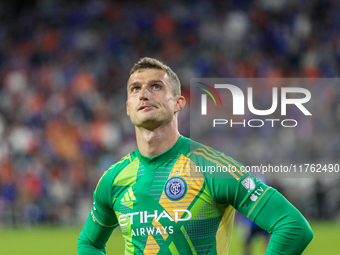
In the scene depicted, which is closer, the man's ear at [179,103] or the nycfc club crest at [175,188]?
the nycfc club crest at [175,188]

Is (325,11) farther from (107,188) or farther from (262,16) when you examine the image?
(107,188)

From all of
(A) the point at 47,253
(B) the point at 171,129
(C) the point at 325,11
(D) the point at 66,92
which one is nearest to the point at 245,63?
(C) the point at 325,11

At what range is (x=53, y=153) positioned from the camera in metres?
14.1

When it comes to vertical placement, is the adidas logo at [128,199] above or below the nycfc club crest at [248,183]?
below

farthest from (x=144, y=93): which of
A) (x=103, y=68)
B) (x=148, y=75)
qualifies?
(x=103, y=68)

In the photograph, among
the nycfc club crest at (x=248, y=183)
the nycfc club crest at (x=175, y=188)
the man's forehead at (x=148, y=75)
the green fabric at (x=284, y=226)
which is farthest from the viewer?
the man's forehead at (x=148, y=75)

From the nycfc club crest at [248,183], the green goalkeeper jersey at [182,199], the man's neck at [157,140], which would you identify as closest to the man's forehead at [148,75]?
the man's neck at [157,140]

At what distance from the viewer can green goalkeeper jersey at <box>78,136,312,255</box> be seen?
2.98m

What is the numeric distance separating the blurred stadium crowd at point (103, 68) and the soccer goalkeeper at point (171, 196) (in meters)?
7.97

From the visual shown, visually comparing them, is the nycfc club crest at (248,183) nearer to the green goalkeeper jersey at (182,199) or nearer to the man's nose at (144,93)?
the green goalkeeper jersey at (182,199)

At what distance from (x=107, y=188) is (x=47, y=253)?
23.2ft

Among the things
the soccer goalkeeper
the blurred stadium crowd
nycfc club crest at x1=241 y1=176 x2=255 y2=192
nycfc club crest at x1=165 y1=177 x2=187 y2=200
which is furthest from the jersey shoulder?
the blurred stadium crowd

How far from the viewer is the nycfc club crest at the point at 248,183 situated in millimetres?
2928

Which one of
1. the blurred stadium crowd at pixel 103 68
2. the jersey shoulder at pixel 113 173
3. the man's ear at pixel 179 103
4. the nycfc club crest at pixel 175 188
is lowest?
the nycfc club crest at pixel 175 188
